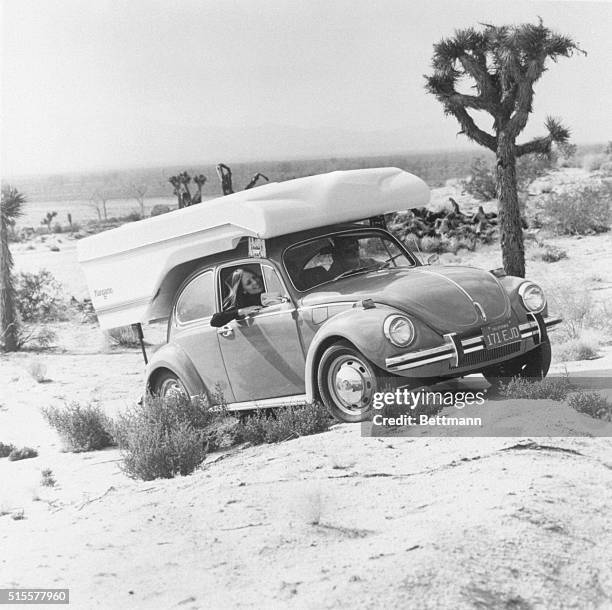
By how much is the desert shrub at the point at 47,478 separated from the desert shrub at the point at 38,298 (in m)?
9.30

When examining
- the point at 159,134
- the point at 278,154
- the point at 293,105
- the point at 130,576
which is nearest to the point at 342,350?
the point at 130,576

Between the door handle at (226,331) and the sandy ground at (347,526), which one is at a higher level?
the door handle at (226,331)

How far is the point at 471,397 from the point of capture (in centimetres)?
714

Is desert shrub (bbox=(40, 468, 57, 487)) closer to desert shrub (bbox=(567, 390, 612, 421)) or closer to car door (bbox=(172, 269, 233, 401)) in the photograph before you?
car door (bbox=(172, 269, 233, 401))

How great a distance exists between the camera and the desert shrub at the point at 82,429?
353 inches

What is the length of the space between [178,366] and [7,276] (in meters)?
7.93

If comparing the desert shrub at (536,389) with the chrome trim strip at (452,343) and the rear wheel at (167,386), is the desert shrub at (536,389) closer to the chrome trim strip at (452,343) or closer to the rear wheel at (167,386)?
the chrome trim strip at (452,343)

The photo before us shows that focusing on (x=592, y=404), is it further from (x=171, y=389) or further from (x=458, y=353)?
(x=171, y=389)

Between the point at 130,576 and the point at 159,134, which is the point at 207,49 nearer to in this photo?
the point at 159,134

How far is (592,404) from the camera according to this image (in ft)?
Answer: 22.3

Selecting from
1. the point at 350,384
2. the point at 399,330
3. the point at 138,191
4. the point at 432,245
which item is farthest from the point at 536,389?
the point at 432,245

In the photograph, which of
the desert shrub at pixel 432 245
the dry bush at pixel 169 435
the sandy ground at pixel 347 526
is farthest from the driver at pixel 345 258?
the desert shrub at pixel 432 245

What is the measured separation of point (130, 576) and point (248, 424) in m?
2.76

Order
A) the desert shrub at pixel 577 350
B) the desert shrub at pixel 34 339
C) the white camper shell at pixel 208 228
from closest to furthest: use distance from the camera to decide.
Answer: the white camper shell at pixel 208 228, the desert shrub at pixel 577 350, the desert shrub at pixel 34 339
